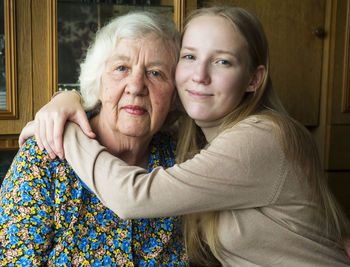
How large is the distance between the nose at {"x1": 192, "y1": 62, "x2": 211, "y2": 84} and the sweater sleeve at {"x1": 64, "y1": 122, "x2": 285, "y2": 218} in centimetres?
16

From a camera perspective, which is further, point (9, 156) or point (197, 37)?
point (9, 156)

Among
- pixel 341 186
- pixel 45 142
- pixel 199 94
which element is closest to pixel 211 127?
pixel 199 94

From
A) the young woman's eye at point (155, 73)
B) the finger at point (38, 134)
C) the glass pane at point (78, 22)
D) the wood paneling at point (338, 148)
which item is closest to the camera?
the finger at point (38, 134)

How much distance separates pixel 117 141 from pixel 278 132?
0.47 m

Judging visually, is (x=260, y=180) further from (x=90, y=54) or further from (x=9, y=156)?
(x=9, y=156)

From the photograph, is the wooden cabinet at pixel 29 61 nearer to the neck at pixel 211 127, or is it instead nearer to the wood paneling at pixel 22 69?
the wood paneling at pixel 22 69

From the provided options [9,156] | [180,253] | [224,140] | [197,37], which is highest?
[197,37]

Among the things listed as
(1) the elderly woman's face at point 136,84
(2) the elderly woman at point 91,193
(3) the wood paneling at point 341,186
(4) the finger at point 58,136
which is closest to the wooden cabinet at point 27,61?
(2) the elderly woman at point 91,193

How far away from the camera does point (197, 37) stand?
4.05 ft

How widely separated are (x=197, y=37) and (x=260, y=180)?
16.7 inches

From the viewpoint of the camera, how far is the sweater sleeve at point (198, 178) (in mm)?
1076

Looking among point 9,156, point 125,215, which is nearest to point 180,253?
point 125,215

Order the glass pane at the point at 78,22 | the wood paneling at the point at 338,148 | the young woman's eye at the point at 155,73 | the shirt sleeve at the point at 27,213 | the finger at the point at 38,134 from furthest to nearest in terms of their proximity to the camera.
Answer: the wood paneling at the point at 338,148 → the glass pane at the point at 78,22 → the young woman's eye at the point at 155,73 → the finger at the point at 38,134 → the shirt sleeve at the point at 27,213

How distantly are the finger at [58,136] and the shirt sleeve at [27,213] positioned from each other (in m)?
0.04
